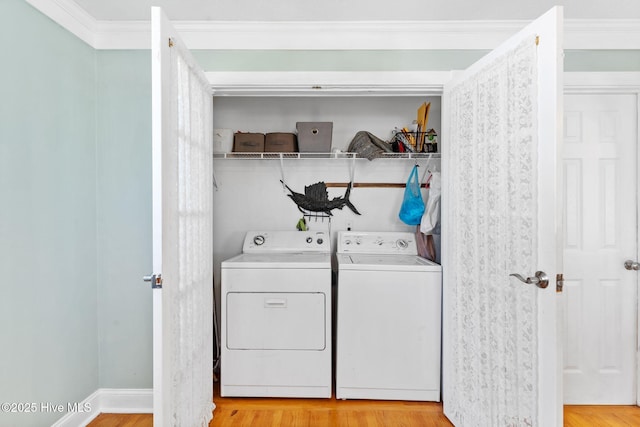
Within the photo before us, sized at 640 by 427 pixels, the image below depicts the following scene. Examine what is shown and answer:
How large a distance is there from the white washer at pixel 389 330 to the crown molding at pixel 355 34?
4.56ft

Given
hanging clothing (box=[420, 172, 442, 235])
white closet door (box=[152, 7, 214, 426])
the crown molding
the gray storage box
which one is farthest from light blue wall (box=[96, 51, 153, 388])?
hanging clothing (box=[420, 172, 442, 235])

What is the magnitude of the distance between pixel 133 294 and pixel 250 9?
1.85 meters

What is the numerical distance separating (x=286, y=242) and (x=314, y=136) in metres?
0.82

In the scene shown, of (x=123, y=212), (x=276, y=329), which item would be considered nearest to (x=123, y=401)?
(x=276, y=329)

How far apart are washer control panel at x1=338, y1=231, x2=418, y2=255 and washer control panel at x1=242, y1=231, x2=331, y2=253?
0.46 feet

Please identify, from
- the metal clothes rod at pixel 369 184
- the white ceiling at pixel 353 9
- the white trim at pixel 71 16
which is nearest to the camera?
the white trim at pixel 71 16

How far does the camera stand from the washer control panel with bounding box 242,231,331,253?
2891 millimetres

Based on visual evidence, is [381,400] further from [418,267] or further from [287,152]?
[287,152]

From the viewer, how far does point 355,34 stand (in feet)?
7.82

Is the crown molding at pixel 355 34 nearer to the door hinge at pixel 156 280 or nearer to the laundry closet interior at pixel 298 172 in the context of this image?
the laundry closet interior at pixel 298 172

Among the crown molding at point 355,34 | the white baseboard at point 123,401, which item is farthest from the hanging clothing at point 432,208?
the white baseboard at point 123,401

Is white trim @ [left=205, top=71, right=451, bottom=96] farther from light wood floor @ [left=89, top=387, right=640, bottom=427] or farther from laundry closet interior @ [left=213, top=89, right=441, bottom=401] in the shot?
light wood floor @ [left=89, top=387, right=640, bottom=427]

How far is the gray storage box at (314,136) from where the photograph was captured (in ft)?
9.06

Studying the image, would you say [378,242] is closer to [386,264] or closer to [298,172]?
[386,264]
